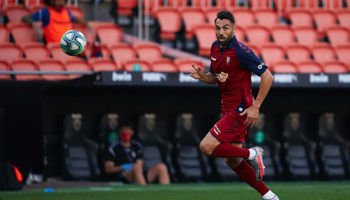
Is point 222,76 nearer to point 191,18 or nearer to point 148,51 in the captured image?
point 148,51

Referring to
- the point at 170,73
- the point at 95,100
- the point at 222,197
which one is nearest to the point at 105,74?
the point at 170,73

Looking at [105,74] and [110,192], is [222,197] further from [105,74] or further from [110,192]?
[105,74]

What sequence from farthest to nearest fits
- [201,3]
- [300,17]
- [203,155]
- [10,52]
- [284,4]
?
[284,4]
[201,3]
[300,17]
[203,155]
[10,52]

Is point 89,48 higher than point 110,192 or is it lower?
higher

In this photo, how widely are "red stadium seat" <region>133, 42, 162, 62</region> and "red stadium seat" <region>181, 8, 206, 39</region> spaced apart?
117 centimetres

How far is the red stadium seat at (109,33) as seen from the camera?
44.5 feet

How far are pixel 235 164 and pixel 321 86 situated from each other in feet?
14.0

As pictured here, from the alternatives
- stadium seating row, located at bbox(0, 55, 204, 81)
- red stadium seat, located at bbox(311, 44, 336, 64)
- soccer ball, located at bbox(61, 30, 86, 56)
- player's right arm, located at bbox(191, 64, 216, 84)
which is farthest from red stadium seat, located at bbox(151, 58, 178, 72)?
player's right arm, located at bbox(191, 64, 216, 84)

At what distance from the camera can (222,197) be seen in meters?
8.90

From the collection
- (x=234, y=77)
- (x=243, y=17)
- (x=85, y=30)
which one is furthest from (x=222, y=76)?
(x=243, y=17)

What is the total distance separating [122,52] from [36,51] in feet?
5.09

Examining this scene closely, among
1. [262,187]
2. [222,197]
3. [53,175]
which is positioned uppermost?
[262,187]

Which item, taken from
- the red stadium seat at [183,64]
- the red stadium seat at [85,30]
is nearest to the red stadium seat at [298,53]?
the red stadium seat at [183,64]

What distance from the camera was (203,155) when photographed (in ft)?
40.5
